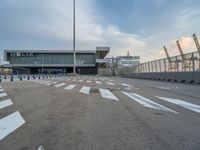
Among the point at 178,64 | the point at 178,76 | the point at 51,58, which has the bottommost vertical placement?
the point at 178,76

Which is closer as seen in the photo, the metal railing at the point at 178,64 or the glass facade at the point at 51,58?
the metal railing at the point at 178,64

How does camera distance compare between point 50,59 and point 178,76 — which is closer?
point 178,76

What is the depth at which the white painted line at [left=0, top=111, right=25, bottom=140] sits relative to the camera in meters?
4.44

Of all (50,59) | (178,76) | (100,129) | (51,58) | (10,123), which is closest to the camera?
(100,129)

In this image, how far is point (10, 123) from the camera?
16.9 ft

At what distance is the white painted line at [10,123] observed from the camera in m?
4.44

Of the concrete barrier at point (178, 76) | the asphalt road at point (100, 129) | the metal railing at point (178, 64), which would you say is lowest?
the asphalt road at point (100, 129)

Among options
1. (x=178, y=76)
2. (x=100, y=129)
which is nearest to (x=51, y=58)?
(x=178, y=76)

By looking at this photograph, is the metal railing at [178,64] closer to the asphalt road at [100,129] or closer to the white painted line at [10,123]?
the asphalt road at [100,129]

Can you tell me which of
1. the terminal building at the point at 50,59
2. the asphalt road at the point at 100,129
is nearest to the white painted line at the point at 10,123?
the asphalt road at the point at 100,129

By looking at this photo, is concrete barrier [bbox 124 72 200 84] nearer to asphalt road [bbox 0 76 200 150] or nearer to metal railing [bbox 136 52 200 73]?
metal railing [bbox 136 52 200 73]

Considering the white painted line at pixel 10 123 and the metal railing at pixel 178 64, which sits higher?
the metal railing at pixel 178 64

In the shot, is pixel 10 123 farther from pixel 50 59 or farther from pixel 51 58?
pixel 51 58

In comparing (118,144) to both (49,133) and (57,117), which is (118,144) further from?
(57,117)
